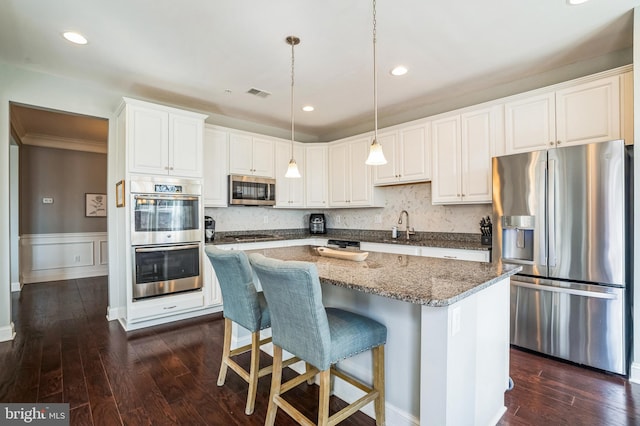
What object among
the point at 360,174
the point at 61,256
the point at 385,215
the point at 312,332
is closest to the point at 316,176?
the point at 360,174

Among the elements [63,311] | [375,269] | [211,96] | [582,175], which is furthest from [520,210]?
[63,311]

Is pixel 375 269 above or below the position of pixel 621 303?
above

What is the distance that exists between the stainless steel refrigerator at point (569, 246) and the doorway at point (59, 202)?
19.0 feet

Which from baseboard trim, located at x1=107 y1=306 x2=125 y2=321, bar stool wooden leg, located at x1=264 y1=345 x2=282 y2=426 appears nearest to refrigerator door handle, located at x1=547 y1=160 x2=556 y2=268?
bar stool wooden leg, located at x1=264 y1=345 x2=282 y2=426

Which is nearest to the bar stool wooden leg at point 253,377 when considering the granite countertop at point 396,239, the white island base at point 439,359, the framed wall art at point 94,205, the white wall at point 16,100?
the white island base at point 439,359

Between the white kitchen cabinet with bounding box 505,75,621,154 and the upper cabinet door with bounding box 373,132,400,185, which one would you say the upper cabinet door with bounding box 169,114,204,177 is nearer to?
the upper cabinet door with bounding box 373,132,400,185

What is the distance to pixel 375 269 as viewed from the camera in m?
1.80

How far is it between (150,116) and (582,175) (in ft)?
13.1

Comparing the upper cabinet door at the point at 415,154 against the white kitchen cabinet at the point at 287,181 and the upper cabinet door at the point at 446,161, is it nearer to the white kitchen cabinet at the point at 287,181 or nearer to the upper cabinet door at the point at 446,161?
the upper cabinet door at the point at 446,161

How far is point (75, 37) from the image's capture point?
98.3 inches

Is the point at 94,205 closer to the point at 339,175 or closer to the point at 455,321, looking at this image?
the point at 339,175

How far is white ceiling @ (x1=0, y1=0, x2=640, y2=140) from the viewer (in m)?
2.18

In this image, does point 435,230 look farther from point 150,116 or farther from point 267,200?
point 150,116

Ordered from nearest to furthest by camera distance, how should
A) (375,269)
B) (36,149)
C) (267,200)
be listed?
(375,269) → (267,200) → (36,149)
